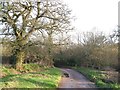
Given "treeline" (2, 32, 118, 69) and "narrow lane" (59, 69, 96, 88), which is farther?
"treeline" (2, 32, 118, 69)

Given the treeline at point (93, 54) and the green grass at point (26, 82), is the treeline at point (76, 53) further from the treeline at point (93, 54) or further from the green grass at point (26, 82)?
the green grass at point (26, 82)

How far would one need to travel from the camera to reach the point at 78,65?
6675cm

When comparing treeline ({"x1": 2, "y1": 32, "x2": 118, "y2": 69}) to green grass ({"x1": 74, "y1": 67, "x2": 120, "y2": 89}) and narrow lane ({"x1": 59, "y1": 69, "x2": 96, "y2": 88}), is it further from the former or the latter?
narrow lane ({"x1": 59, "y1": 69, "x2": 96, "y2": 88})

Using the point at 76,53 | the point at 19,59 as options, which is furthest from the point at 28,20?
the point at 76,53

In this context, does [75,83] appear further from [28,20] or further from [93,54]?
[93,54]

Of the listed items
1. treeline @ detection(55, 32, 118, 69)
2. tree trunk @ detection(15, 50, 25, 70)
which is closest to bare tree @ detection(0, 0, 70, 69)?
tree trunk @ detection(15, 50, 25, 70)

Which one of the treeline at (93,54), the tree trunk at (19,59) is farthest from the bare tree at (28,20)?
the treeline at (93,54)

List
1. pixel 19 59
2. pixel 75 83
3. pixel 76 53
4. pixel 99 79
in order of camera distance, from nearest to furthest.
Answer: pixel 75 83
pixel 99 79
pixel 19 59
pixel 76 53

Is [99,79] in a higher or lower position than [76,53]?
lower

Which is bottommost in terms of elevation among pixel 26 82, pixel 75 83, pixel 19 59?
pixel 75 83

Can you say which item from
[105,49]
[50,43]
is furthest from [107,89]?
[105,49]

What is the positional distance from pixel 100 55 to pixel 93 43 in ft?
20.6

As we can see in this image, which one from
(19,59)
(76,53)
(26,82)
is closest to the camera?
(26,82)

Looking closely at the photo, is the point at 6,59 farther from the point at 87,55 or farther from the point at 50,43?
the point at 87,55
